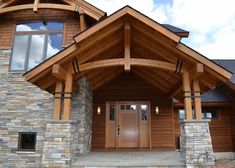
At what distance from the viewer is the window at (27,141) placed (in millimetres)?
7938

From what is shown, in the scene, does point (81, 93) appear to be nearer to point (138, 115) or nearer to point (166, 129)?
point (138, 115)

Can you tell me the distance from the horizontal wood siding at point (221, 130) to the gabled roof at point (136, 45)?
13.6ft

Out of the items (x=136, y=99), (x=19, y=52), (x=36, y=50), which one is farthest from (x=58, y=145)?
(x=136, y=99)

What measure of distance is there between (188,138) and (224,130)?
18.8ft

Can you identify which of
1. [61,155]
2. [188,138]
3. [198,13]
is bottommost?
[61,155]

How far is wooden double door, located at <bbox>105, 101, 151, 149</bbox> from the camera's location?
971 centimetres

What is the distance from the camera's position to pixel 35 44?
8742 mm

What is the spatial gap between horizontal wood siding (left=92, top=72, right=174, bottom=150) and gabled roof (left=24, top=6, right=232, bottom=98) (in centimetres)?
295

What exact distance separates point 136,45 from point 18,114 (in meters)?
4.63

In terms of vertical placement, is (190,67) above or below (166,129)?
above

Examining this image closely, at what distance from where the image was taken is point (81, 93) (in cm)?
793

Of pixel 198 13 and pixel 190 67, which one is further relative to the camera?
pixel 198 13

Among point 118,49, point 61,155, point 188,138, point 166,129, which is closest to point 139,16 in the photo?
point 118,49

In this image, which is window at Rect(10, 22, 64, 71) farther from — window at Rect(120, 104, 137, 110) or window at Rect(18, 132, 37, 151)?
window at Rect(120, 104, 137, 110)
